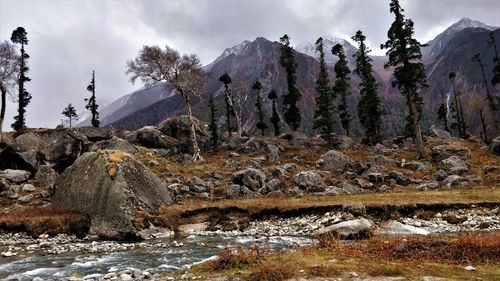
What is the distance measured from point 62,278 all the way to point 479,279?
12.6 meters

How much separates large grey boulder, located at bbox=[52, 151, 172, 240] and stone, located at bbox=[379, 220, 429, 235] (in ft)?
47.5

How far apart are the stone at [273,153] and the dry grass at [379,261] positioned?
42.1 meters

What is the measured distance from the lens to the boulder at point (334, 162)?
5290cm

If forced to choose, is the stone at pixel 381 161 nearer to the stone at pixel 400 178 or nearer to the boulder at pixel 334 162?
the boulder at pixel 334 162

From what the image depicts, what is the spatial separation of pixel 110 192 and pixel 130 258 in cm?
1030

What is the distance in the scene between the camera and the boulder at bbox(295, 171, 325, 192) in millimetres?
40531

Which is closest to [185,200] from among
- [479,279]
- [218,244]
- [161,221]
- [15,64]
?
[161,221]

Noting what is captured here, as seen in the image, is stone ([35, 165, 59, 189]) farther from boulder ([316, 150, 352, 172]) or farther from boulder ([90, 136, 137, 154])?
boulder ([316, 150, 352, 172])

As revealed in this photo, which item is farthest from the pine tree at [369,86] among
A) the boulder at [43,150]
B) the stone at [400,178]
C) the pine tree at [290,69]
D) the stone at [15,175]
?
the stone at [15,175]

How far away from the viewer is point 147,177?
32094 mm

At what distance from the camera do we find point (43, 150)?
47688 millimetres

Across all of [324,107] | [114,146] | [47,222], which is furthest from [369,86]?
[47,222]

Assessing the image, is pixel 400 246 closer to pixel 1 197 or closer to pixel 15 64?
pixel 1 197

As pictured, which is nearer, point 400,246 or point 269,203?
point 400,246
